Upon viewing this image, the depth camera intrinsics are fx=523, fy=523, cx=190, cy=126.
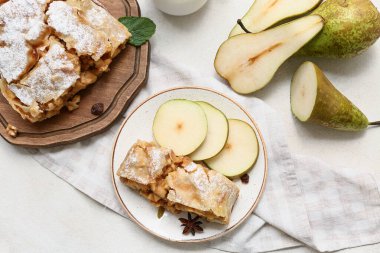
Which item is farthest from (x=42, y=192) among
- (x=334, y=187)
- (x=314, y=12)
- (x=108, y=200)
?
(x=314, y=12)

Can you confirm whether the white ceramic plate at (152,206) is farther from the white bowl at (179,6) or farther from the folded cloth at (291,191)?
the white bowl at (179,6)

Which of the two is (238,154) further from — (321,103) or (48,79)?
(48,79)

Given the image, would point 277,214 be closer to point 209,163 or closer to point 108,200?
point 209,163

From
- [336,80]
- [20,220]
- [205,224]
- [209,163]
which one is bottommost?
[20,220]

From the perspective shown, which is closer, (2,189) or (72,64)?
(72,64)

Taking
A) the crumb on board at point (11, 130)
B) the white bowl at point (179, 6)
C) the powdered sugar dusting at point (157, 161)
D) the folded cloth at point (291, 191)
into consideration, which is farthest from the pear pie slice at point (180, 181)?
the white bowl at point (179, 6)

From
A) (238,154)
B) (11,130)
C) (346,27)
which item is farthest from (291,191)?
(11,130)
